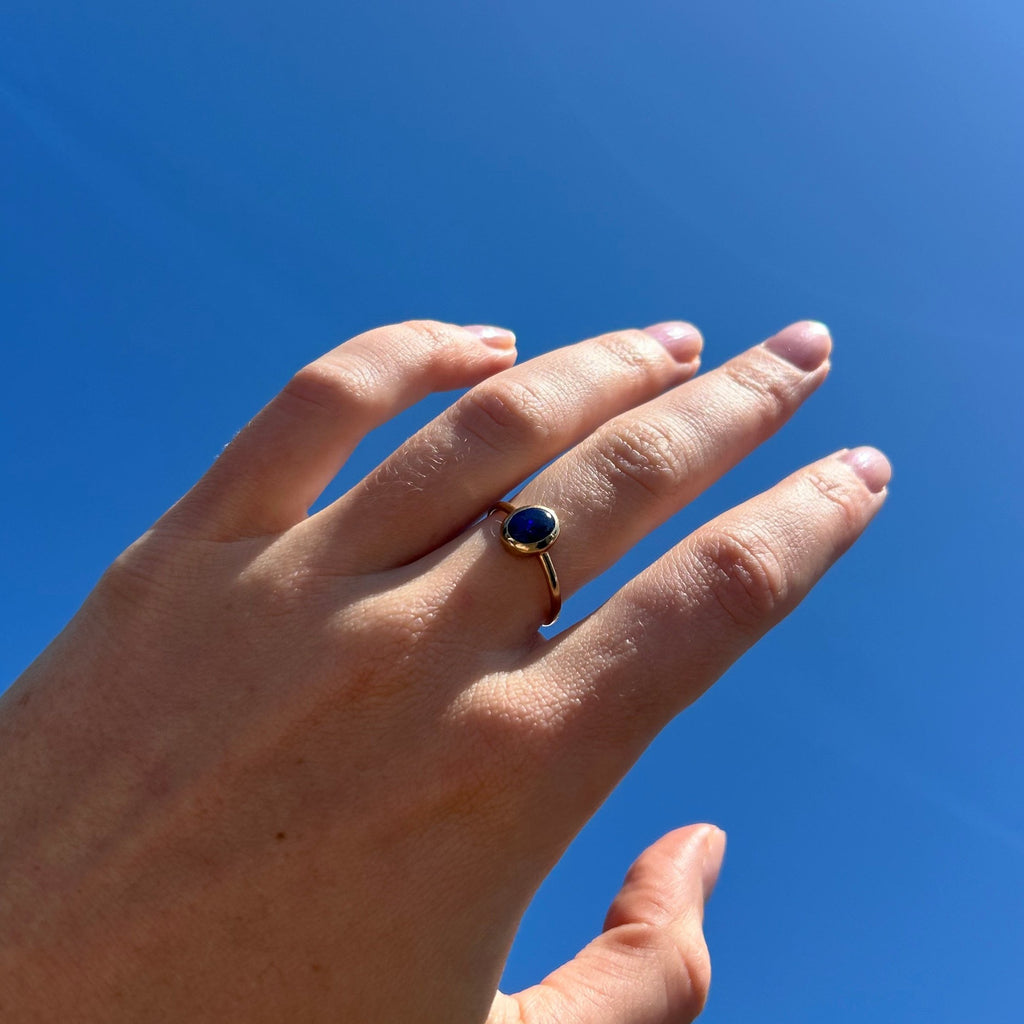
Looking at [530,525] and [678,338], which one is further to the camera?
[678,338]

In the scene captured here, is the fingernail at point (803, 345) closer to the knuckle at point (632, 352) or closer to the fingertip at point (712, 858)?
the knuckle at point (632, 352)

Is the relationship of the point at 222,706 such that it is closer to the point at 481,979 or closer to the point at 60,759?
the point at 60,759

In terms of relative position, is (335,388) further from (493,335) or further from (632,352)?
(632,352)

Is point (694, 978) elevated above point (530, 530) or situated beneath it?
situated beneath

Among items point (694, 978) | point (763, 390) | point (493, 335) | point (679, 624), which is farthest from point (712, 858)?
point (493, 335)

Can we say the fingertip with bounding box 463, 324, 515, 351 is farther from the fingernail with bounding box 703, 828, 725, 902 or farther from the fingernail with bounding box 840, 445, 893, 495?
the fingernail with bounding box 703, 828, 725, 902

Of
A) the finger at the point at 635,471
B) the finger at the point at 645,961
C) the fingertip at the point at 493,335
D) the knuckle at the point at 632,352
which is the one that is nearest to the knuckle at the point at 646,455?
the finger at the point at 635,471
